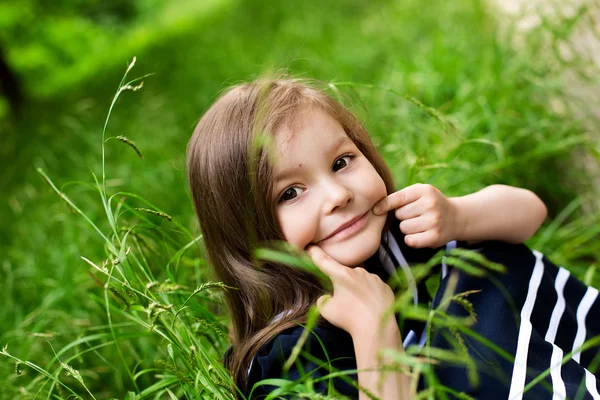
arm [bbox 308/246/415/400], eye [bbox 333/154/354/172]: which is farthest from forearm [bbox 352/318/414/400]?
eye [bbox 333/154/354/172]

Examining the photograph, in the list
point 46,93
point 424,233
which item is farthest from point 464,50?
point 46,93

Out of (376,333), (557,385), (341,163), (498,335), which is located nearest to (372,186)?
(341,163)

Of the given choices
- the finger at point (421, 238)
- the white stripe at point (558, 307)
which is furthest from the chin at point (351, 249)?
the white stripe at point (558, 307)

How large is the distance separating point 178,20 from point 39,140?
5.46 meters

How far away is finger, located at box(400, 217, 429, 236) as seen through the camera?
1341 millimetres

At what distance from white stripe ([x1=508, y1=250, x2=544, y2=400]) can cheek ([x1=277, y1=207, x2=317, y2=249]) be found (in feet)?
1.60

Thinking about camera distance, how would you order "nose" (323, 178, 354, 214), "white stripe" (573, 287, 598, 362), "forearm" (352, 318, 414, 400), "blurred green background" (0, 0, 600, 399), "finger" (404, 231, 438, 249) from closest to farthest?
"forearm" (352, 318, 414, 400) → "nose" (323, 178, 354, 214) → "finger" (404, 231, 438, 249) → "white stripe" (573, 287, 598, 362) → "blurred green background" (0, 0, 600, 399)

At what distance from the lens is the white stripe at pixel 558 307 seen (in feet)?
4.58

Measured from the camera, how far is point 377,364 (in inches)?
43.3

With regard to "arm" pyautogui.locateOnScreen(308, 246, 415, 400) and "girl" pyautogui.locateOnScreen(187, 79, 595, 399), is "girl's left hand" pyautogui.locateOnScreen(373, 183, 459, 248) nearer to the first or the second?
"girl" pyautogui.locateOnScreen(187, 79, 595, 399)

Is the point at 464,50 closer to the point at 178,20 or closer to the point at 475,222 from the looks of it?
the point at 475,222

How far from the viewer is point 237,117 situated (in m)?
1.33

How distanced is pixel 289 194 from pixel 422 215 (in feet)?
1.01

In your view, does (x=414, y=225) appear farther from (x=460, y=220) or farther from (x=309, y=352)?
(x=309, y=352)
